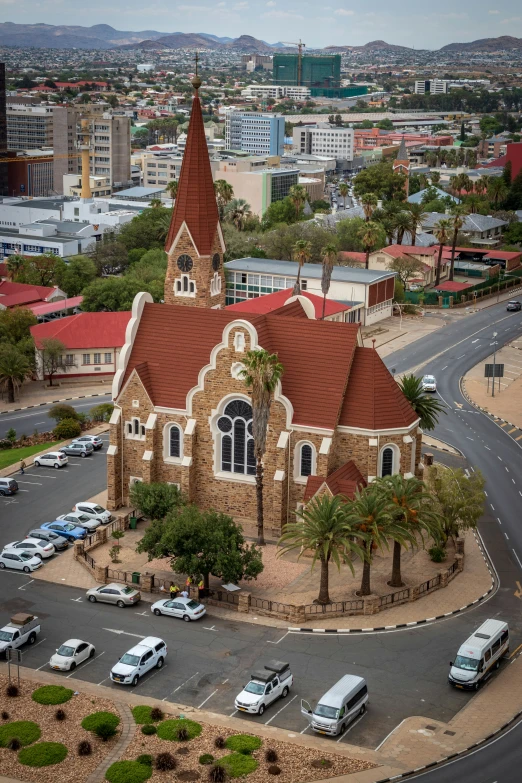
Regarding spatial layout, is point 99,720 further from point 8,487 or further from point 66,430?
point 66,430

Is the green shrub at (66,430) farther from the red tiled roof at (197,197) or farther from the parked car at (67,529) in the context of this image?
the parked car at (67,529)

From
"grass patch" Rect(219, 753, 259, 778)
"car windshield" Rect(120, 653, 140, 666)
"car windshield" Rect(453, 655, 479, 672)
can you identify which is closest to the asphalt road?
"car windshield" Rect(120, 653, 140, 666)

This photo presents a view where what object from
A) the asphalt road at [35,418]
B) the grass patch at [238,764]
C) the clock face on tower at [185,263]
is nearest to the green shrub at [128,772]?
the grass patch at [238,764]

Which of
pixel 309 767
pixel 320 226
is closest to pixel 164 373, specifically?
pixel 309 767

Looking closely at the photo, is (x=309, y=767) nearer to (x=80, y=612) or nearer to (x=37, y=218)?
(x=80, y=612)

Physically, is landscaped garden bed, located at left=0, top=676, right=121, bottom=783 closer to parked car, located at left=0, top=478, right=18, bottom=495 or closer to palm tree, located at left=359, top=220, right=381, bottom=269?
parked car, located at left=0, top=478, right=18, bottom=495

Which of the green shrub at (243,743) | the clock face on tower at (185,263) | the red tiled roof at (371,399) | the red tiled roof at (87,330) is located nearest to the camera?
the green shrub at (243,743)

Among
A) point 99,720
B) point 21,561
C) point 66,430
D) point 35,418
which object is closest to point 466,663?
point 99,720
